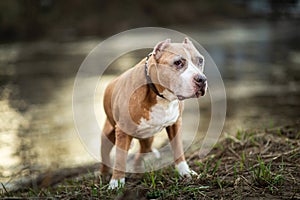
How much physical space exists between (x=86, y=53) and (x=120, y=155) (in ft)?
36.5

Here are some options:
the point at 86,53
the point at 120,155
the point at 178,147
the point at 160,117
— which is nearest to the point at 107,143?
the point at 120,155

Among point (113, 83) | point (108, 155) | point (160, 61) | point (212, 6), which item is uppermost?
point (160, 61)

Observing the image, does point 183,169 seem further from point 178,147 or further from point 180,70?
point 180,70

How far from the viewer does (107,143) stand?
424 centimetres

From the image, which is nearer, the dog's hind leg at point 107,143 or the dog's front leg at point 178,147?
the dog's front leg at point 178,147

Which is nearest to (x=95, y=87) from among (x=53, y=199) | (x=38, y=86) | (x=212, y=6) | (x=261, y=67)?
(x=38, y=86)

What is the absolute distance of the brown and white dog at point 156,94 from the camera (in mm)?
A: 3133

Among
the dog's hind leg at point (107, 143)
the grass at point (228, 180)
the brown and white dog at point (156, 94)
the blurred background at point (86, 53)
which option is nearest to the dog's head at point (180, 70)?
the brown and white dog at point (156, 94)

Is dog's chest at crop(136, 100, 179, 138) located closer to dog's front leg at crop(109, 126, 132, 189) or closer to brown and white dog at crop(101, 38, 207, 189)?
brown and white dog at crop(101, 38, 207, 189)

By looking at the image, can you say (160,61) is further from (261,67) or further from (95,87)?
(261,67)

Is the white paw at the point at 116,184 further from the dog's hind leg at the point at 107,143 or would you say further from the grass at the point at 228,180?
the dog's hind leg at the point at 107,143

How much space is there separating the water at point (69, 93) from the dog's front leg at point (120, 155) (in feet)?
4.73

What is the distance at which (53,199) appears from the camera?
3334mm

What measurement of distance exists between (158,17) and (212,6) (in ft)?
16.5
